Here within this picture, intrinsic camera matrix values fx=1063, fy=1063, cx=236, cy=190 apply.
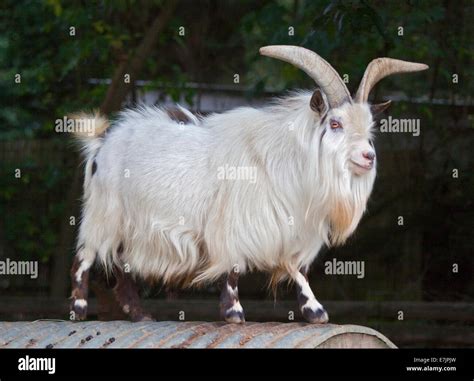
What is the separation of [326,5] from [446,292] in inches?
112

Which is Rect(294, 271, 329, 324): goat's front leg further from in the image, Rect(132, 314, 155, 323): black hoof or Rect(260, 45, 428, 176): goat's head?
Rect(132, 314, 155, 323): black hoof

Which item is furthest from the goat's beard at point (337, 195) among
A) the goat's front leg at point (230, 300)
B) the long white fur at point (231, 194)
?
the goat's front leg at point (230, 300)

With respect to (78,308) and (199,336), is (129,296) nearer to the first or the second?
(78,308)

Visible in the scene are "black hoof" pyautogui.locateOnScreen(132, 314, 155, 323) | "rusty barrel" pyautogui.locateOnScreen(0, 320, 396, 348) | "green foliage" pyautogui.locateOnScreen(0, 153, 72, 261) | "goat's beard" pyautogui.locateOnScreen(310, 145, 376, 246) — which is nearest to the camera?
"rusty barrel" pyautogui.locateOnScreen(0, 320, 396, 348)

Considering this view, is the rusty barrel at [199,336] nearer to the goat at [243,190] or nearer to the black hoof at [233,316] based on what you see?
the black hoof at [233,316]

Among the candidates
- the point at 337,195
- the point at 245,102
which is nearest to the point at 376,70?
the point at 337,195

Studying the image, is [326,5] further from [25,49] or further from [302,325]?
[302,325]

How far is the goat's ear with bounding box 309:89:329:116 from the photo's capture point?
554 cm

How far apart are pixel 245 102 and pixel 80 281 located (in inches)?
146

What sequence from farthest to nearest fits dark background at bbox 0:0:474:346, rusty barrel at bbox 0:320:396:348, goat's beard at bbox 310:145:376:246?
dark background at bbox 0:0:474:346, goat's beard at bbox 310:145:376:246, rusty barrel at bbox 0:320:396:348

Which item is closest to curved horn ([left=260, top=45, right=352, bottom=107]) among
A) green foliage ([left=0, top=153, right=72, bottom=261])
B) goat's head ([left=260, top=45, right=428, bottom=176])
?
goat's head ([left=260, top=45, right=428, bottom=176])

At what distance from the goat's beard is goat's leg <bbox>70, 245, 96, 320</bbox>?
1.41m

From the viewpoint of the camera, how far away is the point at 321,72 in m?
5.56

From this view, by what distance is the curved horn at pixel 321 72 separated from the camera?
555 cm
